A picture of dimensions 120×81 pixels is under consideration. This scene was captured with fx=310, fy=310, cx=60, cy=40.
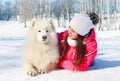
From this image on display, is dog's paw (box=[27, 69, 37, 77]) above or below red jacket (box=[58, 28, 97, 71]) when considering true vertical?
below

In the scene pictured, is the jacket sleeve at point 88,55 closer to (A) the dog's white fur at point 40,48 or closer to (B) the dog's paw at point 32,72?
(A) the dog's white fur at point 40,48

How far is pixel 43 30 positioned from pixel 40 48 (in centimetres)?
23

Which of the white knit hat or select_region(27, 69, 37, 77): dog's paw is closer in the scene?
select_region(27, 69, 37, 77): dog's paw

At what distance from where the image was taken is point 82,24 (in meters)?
3.89

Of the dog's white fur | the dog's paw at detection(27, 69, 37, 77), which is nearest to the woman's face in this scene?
the dog's white fur

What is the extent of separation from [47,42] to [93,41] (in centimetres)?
65

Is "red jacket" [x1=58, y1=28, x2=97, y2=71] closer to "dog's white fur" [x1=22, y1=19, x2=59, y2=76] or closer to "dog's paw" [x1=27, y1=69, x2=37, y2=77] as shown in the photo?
"dog's white fur" [x1=22, y1=19, x2=59, y2=76]

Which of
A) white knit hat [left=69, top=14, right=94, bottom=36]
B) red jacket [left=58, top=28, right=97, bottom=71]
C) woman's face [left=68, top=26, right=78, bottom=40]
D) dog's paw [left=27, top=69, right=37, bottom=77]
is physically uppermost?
white knit hat [left=69, top=14, right=94, bottom=36]

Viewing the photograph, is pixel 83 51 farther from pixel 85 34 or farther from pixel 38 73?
pixel 38 73

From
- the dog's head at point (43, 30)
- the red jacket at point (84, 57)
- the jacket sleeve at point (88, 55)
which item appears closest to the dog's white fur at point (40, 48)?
the dog's head at point (43, 30)

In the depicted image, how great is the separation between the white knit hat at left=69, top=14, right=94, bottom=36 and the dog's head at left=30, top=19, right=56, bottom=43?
1.00 feet

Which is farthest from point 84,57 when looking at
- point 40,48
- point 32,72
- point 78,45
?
point 32,72

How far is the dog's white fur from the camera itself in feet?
12.0

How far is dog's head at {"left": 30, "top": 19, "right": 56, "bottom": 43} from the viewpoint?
11.8 feet
